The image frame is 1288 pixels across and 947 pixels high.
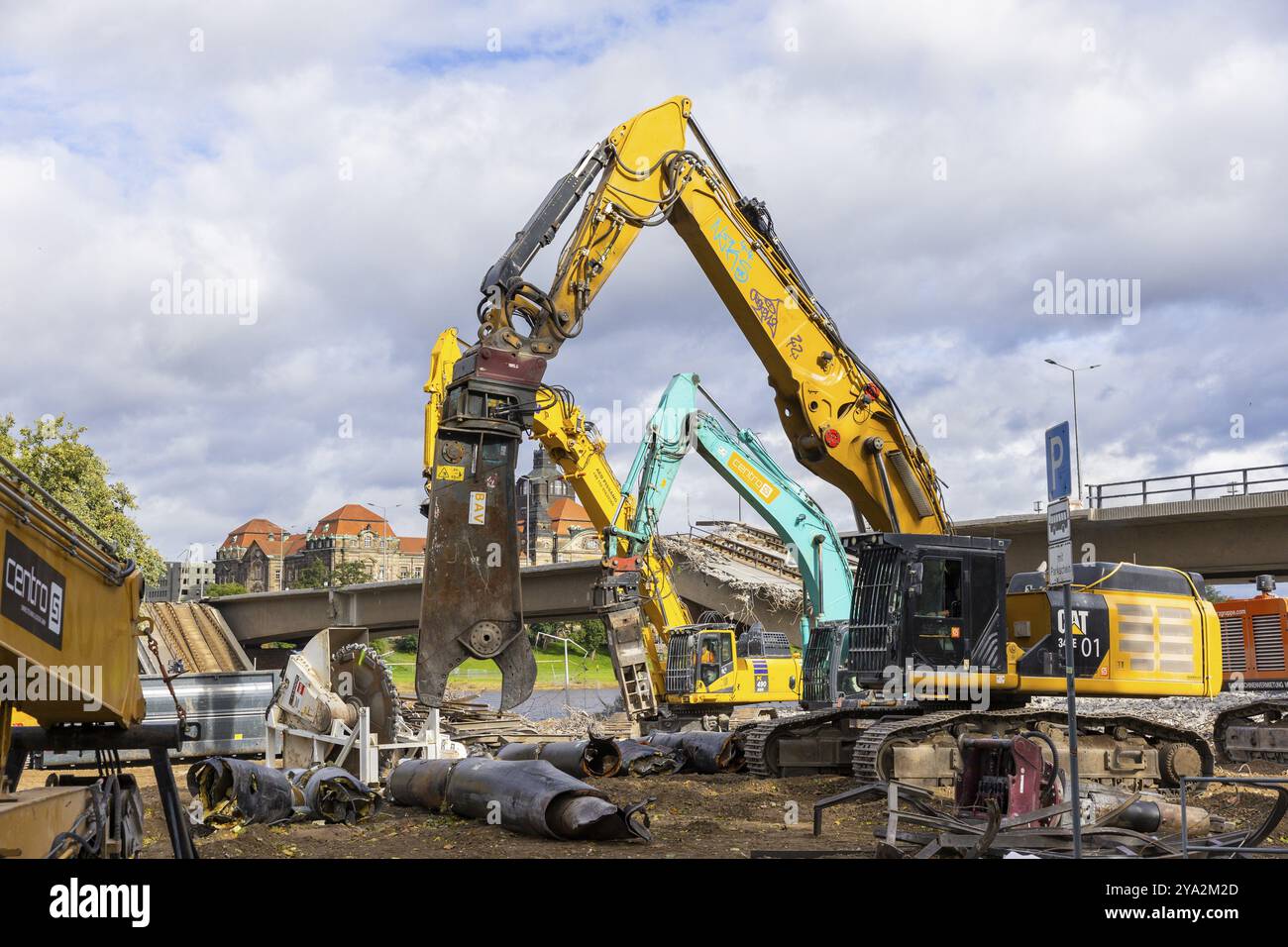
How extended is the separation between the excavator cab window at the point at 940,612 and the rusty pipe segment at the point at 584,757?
4.93 m

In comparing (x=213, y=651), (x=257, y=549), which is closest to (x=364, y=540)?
(x=257, y=549)

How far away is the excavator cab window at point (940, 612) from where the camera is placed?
14391mm

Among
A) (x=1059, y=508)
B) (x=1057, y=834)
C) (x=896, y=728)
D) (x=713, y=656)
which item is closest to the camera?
(x=1059, y=508)

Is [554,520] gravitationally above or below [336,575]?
above

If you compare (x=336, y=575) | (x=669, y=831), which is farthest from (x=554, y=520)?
(x=669, y=831)

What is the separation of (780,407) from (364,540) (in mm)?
158489

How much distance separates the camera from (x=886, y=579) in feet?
47.6

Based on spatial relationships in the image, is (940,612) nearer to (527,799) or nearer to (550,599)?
(527,799)

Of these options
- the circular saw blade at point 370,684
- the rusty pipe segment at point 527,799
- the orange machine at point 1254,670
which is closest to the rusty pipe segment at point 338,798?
the rusty pipe segment at point 527,799

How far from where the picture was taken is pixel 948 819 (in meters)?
9.89

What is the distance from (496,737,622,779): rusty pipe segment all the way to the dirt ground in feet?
1.49

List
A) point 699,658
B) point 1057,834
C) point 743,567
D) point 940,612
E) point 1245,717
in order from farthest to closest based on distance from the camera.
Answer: point 743,567 < point 699,658 < point 1245,717 < point 940,612 < point 1057,834

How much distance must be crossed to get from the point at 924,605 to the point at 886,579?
1.66 ft

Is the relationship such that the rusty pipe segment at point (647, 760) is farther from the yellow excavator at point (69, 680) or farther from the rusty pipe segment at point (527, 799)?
the yellow excavator at point (69, 680)
